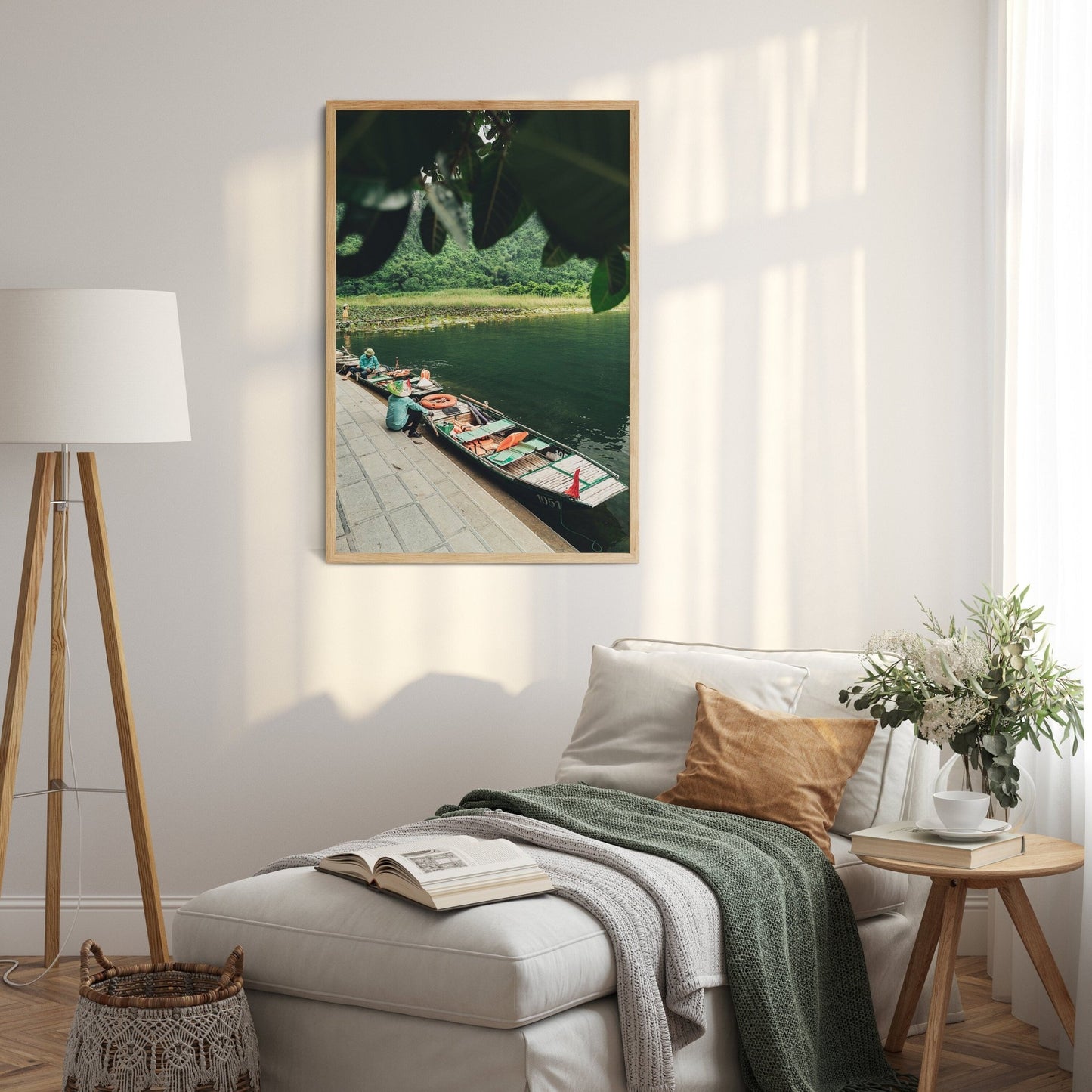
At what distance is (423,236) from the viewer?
382 cm

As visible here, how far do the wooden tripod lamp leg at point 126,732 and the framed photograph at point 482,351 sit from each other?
2.17 ft

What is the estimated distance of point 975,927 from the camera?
3791 mm

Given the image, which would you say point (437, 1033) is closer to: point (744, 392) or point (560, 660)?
point (560, 660)

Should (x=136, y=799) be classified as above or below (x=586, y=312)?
below

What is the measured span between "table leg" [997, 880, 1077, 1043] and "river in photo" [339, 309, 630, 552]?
1.50 m

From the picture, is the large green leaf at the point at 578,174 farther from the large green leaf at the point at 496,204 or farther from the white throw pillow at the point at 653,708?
the white throw pillow at the point at 653,708

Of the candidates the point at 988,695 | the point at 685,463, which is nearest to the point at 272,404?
the point at 685,463

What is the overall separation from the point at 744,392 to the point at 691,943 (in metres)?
1.87

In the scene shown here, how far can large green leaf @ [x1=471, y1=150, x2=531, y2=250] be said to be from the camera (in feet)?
12.4

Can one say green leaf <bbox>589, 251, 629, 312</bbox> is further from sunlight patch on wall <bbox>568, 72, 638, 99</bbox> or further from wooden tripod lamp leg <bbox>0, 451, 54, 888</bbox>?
wooden tripod lamp leg <bbox>0, 451, 54, 888</bbox>

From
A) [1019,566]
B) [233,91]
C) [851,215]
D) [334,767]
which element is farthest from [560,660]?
[233,91]

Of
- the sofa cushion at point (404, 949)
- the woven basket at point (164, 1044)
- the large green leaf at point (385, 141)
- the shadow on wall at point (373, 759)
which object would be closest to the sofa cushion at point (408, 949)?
the sofa cushion at point (404, 949)

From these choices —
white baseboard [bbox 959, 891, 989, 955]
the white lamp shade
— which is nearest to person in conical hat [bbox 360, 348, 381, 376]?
the white lamp shade

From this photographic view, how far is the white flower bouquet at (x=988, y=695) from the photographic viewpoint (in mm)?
2711
